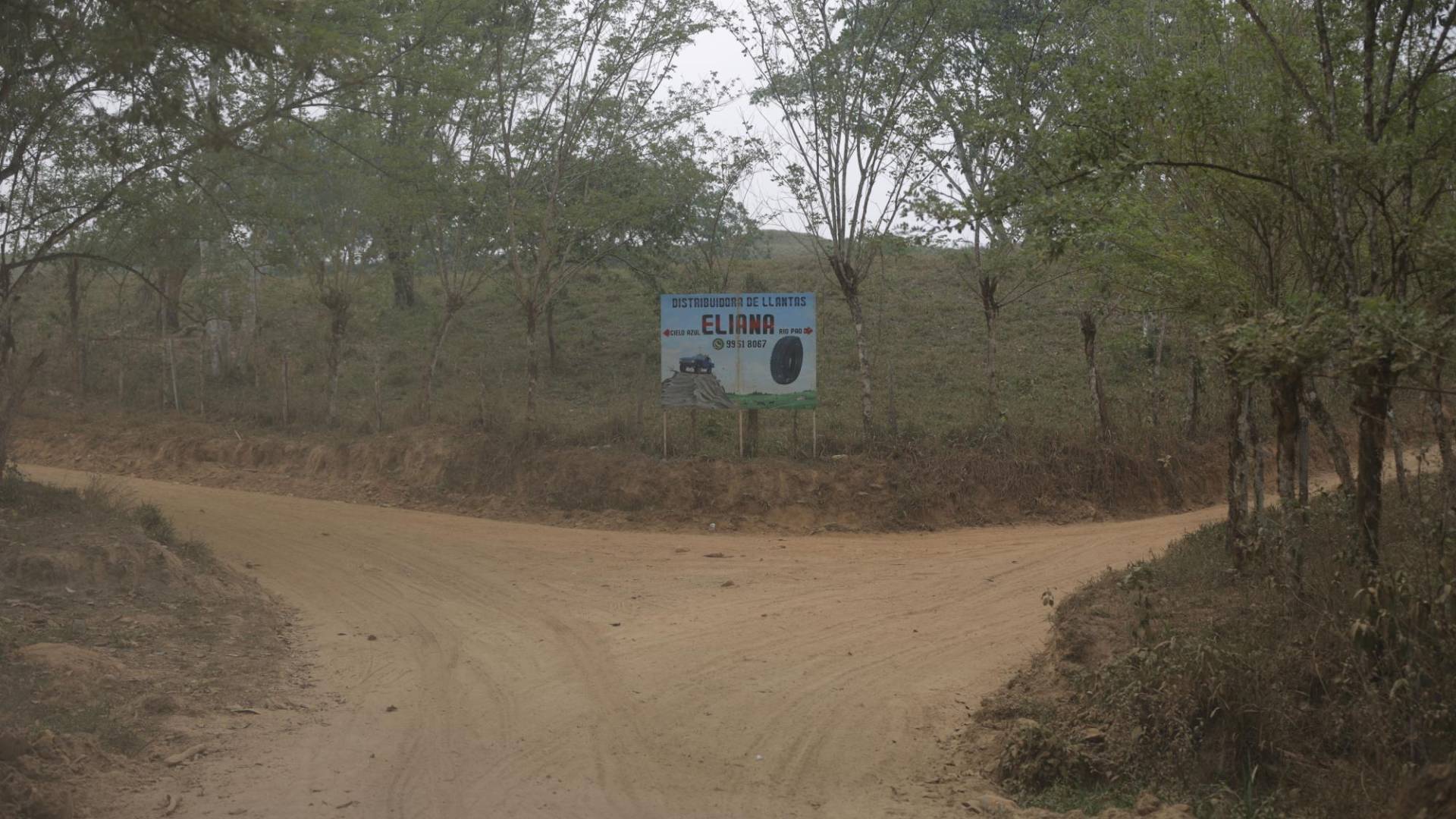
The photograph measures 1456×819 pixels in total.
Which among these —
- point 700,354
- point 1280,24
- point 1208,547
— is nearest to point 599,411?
point 700,354

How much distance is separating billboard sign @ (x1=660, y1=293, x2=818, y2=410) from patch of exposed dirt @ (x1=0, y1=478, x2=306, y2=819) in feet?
27.4

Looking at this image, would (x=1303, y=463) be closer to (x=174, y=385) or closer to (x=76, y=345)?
(x=174, y=385)

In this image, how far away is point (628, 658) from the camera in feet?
33.7

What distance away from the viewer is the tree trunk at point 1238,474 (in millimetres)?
10211

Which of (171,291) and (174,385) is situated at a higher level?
(171,291)

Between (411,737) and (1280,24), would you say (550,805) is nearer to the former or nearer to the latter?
(411,737)

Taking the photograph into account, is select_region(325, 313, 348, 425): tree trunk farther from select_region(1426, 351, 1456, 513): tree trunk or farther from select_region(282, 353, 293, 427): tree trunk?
select_region(1426, 351, 1456, 513): tree trunk

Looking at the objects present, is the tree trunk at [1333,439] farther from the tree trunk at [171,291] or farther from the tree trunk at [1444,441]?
the tree trunk at [171,291]

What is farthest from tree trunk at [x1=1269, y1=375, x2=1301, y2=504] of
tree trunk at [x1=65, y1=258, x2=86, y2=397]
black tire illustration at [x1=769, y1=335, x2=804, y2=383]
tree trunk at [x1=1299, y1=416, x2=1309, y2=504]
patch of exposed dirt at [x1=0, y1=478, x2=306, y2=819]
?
tree trunk at [x1=65, y1=258, x2=86, y2=397]

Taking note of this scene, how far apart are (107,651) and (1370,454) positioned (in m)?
9.96

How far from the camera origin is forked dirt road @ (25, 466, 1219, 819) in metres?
→ 7.16

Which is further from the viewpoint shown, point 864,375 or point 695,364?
point 864,375

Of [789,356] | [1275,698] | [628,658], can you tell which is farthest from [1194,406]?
A: [1275,698]

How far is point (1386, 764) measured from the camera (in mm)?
6172
